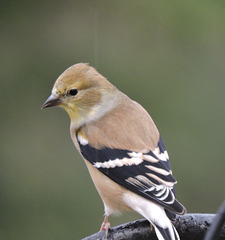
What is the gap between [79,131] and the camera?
364 centimetres

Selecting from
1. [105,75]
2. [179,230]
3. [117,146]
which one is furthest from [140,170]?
[105,75]

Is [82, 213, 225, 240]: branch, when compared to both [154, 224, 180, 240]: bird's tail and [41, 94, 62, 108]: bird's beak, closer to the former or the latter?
[154, 224, 180, 240]: bird's tail

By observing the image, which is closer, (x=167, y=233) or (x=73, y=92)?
(x=167, y=233)

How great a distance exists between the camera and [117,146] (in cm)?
338

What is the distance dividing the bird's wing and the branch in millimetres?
164

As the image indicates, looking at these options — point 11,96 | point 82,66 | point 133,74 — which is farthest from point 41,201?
point 82,66

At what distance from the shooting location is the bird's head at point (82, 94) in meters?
3.41

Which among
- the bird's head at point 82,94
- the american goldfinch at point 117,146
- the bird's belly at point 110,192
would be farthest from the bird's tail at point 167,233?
the bird's head at point 82,94

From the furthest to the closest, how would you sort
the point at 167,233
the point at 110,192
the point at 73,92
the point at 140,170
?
the point at 73,92 → the point at 110,192 → the point at 140,170 → the point at 167,233

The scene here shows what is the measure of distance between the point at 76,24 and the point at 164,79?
5.03 ft

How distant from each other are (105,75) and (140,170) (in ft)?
11.1

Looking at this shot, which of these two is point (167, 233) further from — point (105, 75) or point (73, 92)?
point (105, 75)

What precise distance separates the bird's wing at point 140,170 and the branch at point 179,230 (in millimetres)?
164

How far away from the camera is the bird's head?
3.41 metres
